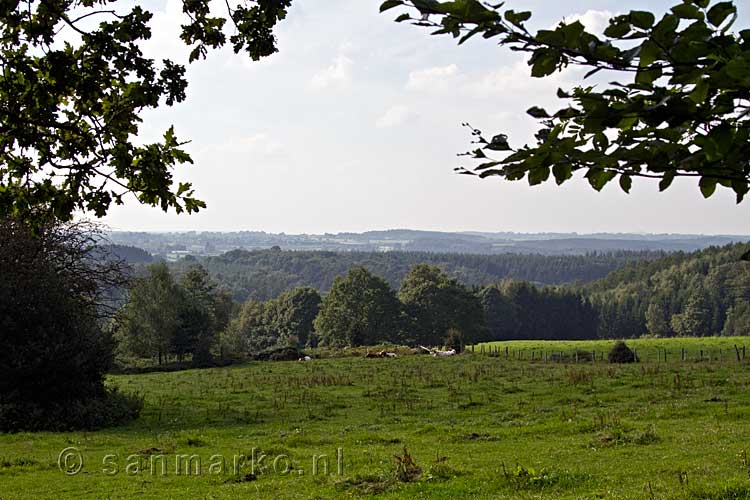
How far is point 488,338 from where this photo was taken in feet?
316

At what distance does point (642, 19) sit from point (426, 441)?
14.3 m

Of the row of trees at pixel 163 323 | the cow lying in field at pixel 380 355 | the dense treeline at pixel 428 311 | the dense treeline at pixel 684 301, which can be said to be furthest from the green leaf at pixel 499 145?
the dense treeline at pixel 684 301

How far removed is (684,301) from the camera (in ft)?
429

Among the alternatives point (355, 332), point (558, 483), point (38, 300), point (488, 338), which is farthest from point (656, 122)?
point (488, 338)

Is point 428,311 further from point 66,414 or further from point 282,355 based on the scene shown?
point 66,414

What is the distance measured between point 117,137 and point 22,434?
607 inches

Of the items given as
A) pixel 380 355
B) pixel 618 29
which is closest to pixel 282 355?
pixel 380 355

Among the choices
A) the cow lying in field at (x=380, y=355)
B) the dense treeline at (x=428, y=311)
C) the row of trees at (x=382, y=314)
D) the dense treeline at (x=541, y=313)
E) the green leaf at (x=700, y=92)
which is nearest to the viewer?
the green leaf at (x=700, y=92)

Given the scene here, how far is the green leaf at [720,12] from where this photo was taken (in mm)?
1810

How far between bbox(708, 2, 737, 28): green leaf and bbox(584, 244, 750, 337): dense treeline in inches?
4494

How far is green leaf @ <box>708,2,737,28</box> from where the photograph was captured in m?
1.81

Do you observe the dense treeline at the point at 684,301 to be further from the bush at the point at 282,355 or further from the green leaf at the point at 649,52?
the green leaf at the point at 649,52

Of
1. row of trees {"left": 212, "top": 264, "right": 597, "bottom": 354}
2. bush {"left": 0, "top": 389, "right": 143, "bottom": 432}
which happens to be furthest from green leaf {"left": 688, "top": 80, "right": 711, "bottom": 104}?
row of trees {"left": 212, "top": 264, "right": 597, "bottom": 354}

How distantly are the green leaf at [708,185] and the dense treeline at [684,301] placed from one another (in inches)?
4483
